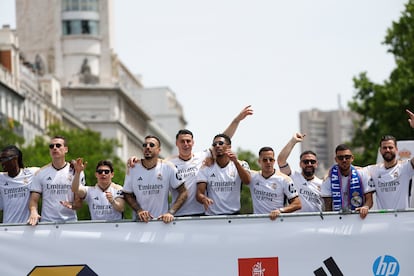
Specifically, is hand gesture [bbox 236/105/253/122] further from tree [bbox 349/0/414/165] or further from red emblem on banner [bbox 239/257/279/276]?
tree [bbox 349/0/414/165]

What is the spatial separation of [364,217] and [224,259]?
1633mm

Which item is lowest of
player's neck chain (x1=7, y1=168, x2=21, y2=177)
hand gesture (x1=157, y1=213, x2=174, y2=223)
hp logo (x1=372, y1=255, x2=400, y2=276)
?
hp logo (x1=372, y1=255, x2=400, y2=276)

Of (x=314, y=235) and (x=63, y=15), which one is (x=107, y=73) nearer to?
(x=63, y=15)

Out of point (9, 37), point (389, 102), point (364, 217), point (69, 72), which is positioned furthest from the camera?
point (69, 72)

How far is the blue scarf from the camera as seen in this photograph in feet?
63.6

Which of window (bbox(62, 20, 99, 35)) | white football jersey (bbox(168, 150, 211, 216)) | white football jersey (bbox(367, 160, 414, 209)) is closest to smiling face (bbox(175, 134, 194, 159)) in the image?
white football jersey (bbox(168, 150, 211, 216))

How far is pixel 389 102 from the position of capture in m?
63.2

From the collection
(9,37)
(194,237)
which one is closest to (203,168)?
(194,237)

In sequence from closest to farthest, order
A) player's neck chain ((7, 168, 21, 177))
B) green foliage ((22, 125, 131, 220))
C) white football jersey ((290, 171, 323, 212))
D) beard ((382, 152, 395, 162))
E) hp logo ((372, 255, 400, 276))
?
1. hp logo ((372, 255, 400, 276))
2. beard ((382, 152, 395, 162))
3. player's neck chain ((7, 168, 21, 177))
4. white football jersey ((290, 171, 323, 212))
5. green foliage ((22, 125, 131, 220))

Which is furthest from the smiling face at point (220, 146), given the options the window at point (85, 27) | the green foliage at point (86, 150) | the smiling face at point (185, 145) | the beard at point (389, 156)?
the window at point (85, 27)

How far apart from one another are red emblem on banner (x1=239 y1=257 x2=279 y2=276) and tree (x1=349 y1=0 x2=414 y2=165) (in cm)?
4225

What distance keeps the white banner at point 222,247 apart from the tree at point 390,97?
42.1 metres

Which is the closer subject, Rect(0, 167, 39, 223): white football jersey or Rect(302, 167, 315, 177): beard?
Rect(0, 167, 39, 223): white football jersey

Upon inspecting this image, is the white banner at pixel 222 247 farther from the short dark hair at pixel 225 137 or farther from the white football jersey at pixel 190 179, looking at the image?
the short dark hair at pixel 225 137
